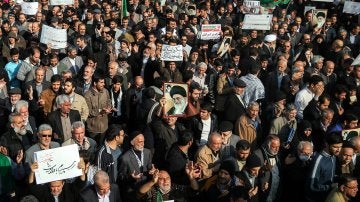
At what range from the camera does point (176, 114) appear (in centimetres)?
794

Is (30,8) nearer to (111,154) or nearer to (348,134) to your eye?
(111,154)

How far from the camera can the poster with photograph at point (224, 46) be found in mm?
11781

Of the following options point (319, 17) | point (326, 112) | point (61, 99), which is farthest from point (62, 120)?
point (319, 17)

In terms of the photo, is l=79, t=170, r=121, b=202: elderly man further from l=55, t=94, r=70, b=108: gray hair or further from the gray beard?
l=55, t=94, r=70, b=108: gray hair

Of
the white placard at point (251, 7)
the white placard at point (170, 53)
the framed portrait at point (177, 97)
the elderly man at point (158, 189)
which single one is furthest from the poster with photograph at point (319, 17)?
the elderly man at point (158, 189)

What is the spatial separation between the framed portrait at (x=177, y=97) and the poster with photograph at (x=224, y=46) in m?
3.68

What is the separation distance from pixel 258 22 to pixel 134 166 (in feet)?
26.3

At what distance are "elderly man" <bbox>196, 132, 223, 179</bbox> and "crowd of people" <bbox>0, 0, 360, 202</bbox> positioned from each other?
0.01 m

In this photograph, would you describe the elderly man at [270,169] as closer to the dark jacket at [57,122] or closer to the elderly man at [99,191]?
the elderly man at [99,191]

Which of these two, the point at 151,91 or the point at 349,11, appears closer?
the point at 151,91

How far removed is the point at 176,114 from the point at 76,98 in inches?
61.4

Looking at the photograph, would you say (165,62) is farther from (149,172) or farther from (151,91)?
(149,172)

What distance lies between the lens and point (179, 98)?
26.8 ft

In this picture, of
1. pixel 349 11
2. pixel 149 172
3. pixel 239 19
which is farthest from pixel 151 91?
A: pixel 349 11
